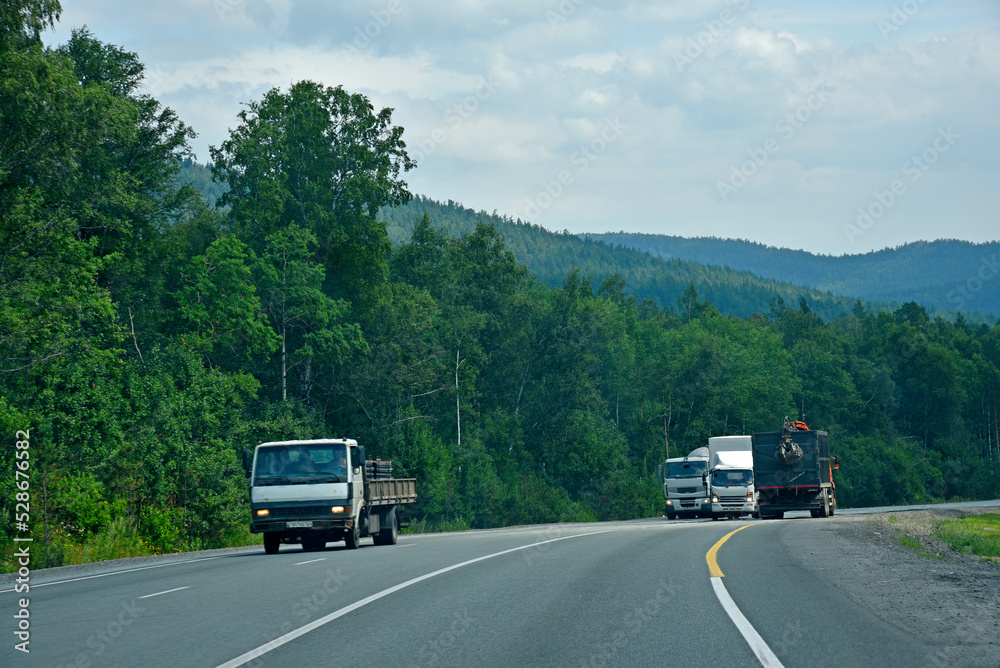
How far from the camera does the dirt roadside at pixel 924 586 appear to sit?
8.55m

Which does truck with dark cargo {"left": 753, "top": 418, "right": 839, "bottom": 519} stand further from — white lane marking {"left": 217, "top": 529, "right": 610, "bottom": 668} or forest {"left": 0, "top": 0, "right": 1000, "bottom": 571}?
white lane marking {"left": 217, "top": 529, "right": 610, "bottom": 668}

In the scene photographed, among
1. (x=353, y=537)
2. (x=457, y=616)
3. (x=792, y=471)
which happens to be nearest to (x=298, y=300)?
(x=792, y=471)

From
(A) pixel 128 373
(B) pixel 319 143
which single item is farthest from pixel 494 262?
(A) pixel 128 373

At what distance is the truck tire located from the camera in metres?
25.2

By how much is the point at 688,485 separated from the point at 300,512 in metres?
28.4

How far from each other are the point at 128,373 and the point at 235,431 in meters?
7.41

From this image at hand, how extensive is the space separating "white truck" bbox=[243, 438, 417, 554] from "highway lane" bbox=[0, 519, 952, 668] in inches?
176

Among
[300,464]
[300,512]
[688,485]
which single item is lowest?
[688,485]

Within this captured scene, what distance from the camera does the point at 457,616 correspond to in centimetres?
1031

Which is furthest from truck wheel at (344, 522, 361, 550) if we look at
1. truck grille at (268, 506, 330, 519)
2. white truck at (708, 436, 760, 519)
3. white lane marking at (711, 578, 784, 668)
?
white truck at (708, 436, 760, 519)

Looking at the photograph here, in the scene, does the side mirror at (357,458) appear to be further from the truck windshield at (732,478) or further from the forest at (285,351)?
the truck windshield at (732,478)

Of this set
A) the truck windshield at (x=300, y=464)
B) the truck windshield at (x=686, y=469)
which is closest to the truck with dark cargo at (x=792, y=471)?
the truck windshield at (x=686, y=469)

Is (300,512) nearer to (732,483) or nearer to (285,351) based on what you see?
(732,483)

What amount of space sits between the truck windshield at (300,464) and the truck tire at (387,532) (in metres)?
3.37
